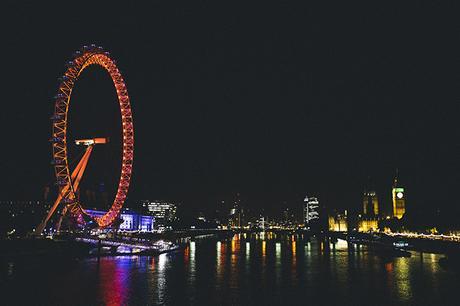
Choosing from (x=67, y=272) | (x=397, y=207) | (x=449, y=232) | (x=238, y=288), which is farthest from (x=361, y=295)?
(x=397, y=207)

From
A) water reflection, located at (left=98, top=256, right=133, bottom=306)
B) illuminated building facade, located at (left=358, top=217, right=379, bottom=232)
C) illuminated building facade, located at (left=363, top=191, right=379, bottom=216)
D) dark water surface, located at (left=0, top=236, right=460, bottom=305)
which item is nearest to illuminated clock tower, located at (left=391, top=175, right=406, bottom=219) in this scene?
illuminated building facade, located at (left=358, top=217, right=379, bottom=232)

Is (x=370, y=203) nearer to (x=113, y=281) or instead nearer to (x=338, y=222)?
(x=338, y=222)

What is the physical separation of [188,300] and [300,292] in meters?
6.03

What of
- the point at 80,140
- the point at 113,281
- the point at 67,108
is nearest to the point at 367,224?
the point at 80,140

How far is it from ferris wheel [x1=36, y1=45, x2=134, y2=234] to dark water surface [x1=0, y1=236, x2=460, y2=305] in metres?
9.10

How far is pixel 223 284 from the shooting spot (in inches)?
1113

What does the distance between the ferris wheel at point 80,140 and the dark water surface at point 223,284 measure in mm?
9097

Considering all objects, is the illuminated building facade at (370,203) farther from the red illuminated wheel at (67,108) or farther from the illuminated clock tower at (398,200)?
the red illuminated wheel at (67,108)

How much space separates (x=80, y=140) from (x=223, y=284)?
28.1 m

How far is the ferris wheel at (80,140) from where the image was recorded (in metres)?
45.7

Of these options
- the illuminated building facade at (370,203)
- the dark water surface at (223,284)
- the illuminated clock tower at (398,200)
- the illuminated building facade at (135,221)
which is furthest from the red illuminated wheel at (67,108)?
the illuminated building facade at (370,203)

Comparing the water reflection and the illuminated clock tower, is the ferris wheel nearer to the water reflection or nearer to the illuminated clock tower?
the water reflection

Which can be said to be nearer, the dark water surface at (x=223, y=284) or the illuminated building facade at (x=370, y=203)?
the dark water surface at (x=223, y=284)

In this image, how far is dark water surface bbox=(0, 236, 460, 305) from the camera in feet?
73.7
